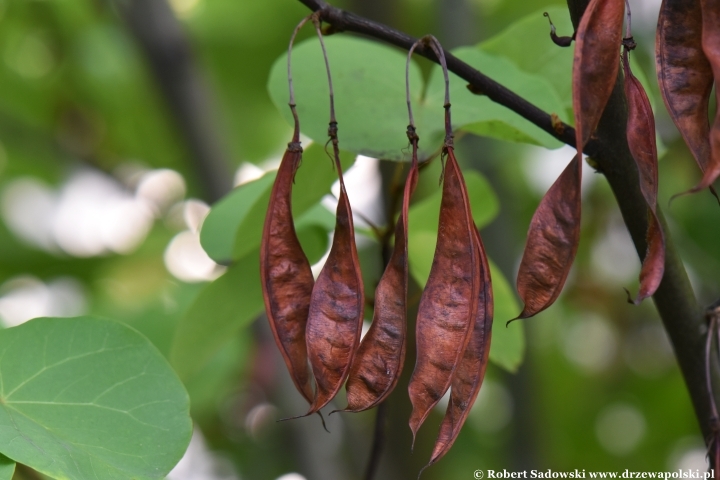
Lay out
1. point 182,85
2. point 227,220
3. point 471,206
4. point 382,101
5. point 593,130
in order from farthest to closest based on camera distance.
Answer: point 182,85
point 471,206
point 227,220
point 382,101
point 593,130

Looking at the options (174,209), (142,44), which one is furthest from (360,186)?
(174,209)

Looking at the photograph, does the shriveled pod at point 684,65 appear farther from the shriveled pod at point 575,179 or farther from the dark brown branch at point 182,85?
the dark brown branch at point 182,85

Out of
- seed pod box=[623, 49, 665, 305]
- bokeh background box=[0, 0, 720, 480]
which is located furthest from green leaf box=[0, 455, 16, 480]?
bokeh background box=[0, 0, 720, 480]

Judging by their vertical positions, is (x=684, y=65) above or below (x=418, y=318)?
above

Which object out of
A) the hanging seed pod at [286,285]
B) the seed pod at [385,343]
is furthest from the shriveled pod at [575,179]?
the hanging seed pod at [286,285]

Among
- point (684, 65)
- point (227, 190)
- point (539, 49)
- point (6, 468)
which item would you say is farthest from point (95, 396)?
point (227, 190)

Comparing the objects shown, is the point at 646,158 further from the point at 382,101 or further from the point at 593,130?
the point at 382,101
